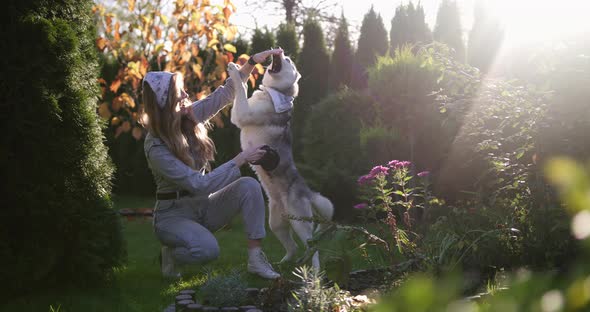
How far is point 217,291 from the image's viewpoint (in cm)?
288

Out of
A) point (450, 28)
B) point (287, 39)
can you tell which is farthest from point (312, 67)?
point (450, 28)

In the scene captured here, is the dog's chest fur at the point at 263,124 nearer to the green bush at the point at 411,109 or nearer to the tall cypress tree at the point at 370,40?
the green bush at the point at 411,109

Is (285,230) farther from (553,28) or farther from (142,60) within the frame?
(142,60)

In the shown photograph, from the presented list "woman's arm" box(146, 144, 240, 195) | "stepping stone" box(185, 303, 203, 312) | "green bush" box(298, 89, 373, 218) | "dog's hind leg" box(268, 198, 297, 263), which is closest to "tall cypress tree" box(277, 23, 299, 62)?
"green bush" box(298, 89, 373, 218)

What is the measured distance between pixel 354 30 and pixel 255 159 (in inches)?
684

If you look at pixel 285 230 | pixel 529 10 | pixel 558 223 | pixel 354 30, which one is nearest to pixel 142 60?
pixel 285 230

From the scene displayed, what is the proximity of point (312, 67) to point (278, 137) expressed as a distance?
6697 mm

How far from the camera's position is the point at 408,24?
11.3 m

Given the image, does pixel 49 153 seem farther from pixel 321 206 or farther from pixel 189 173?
pixel 321 206

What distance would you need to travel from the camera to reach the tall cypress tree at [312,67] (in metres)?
10.9

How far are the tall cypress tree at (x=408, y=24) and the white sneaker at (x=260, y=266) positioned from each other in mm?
7851

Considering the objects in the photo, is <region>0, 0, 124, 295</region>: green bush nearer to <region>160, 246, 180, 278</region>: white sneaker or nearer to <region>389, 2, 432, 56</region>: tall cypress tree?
Result: <region>160, 246, 180, 278</region>: white sneaker

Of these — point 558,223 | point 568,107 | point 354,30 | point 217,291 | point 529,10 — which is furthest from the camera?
point 354,30

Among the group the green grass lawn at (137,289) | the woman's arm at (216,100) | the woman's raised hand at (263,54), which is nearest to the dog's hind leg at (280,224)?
the green grass lawn at (137,289)
